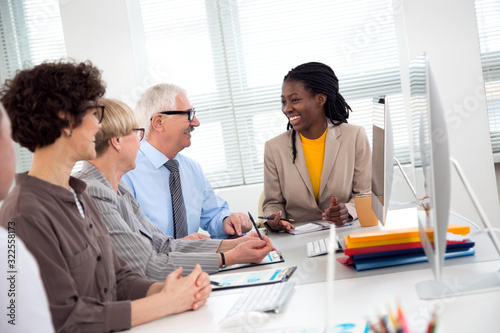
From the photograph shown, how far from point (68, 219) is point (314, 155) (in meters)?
2.00

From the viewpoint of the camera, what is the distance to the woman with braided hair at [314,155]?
2930 millimetres

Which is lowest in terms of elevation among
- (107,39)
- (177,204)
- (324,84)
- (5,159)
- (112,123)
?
(177,204)

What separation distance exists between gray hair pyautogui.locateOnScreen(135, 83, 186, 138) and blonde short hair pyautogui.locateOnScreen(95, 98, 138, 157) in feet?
2.73

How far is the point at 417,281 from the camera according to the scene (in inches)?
52.0

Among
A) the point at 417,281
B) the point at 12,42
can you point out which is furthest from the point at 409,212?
the point at 12,42

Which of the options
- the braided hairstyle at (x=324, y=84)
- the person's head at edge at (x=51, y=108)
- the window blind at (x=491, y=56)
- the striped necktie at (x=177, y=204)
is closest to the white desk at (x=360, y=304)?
the person's head at edge at (x=51, y=108)

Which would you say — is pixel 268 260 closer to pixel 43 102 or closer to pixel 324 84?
pixel 43 102

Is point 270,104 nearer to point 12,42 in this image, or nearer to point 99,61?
point 99,61

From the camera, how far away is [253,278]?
1606 millimetres

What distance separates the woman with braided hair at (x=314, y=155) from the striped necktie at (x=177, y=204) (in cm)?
51

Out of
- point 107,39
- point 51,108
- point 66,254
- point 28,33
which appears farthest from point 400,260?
point 28,33

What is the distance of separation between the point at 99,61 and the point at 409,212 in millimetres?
3002

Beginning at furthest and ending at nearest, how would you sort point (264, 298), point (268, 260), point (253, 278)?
point (268, 260) < point (253, 278) < point (264, 298)

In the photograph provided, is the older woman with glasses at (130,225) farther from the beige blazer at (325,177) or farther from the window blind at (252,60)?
the window blind at (252,60)
